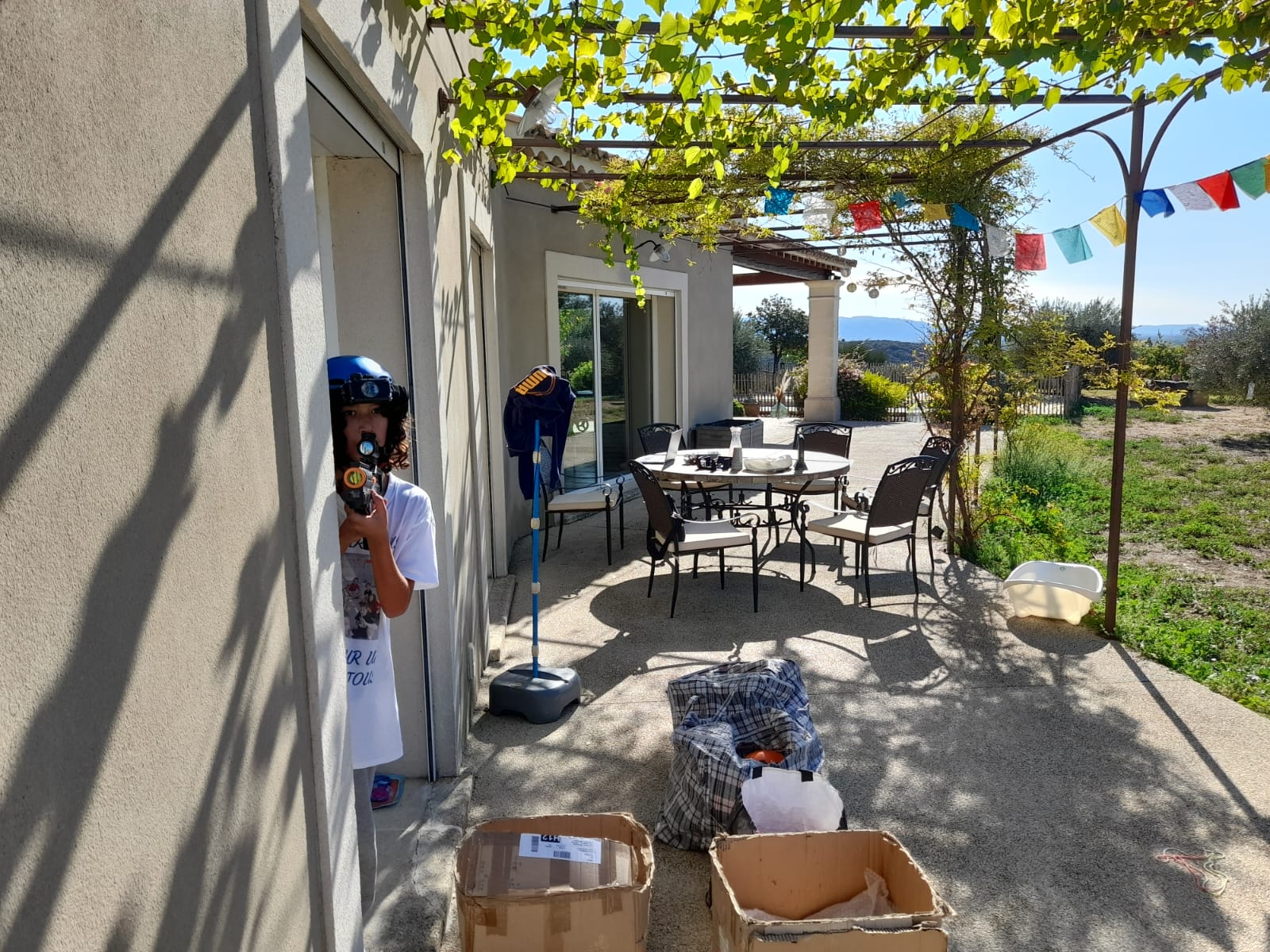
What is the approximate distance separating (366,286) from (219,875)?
7.42ft

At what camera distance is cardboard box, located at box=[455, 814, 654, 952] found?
2.34 metres

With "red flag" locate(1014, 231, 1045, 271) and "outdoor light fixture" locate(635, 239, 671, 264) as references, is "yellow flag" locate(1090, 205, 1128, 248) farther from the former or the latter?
"outdoor light fixture" locate(635, 239, 671, 264)

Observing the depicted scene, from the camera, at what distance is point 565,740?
3939mm

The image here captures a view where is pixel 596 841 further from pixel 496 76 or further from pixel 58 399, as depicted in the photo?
pixel 496 76

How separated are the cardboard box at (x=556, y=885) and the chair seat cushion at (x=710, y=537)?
10.5 ft

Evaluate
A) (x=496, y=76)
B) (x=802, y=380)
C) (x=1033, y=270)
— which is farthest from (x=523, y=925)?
(x=802, y=380)

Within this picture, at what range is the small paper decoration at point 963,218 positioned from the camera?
6340 mm

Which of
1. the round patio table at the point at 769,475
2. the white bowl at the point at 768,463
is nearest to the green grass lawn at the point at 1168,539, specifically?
the round patio table at the point at 769,475

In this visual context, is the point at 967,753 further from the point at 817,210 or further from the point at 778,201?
the point at 817,210

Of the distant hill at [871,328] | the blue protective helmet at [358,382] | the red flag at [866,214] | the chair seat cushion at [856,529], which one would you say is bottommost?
the chair seat cushion at [856,529]

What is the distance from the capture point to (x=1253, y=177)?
4.75 metres

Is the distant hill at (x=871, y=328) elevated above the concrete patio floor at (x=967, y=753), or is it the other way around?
the distant hill at (x=871, y=328)

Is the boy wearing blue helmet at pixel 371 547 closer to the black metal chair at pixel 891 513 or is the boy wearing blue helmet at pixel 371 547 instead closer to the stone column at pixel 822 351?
the black metal chair at pixel 891 513

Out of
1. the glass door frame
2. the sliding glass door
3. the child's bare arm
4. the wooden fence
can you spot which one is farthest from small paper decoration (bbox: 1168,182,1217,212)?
the wooden fence
